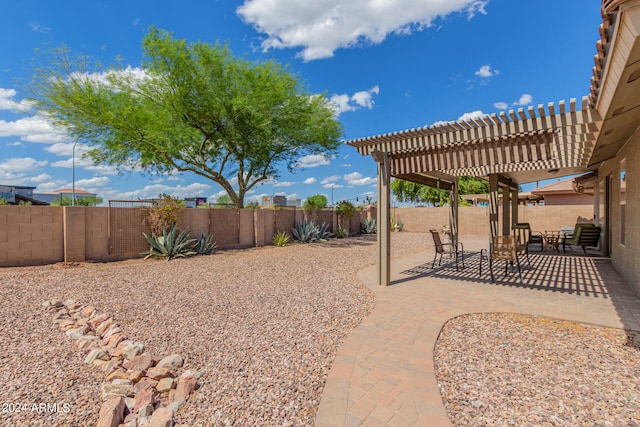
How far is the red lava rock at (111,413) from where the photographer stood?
6.74 ft

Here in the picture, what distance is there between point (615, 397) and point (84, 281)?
26.5 ft

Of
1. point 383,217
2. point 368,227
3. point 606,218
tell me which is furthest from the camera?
point 368,227

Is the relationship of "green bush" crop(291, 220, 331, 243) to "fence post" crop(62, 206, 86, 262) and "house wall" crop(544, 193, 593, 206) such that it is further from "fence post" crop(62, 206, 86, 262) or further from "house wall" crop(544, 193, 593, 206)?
"house wall" crop(544, 193, 593, 206)

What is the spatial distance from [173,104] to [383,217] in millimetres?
9544

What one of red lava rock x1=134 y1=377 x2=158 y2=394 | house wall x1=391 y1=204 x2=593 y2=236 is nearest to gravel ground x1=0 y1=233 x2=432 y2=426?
red lava rock x1=134 y1=377 x2=158 y2=394

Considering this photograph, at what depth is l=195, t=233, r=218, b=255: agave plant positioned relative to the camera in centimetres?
993

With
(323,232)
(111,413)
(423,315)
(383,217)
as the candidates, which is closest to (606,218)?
(383,217)

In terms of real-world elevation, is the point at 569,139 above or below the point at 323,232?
above

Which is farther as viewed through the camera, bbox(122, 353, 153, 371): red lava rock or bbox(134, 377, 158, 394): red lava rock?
bbox(122, 353, 153, 371): red lava rock

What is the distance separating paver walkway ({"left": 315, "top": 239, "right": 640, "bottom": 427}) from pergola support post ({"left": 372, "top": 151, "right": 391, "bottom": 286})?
31 centimetres

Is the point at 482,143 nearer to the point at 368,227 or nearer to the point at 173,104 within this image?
the point at 173,104

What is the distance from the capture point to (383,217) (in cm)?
561

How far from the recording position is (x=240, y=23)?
11.3m

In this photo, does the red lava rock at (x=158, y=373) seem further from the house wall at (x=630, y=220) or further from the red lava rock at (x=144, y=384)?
the house wall at (x=630, y=220)
